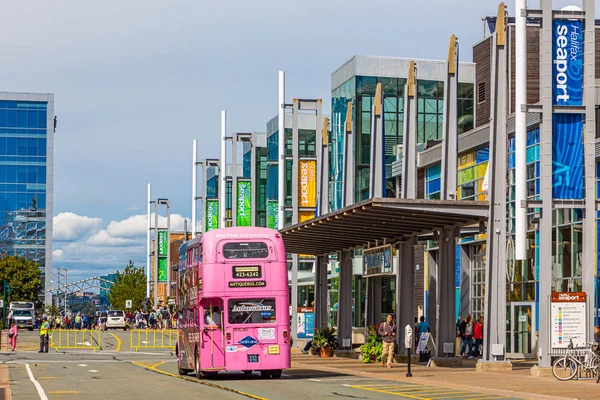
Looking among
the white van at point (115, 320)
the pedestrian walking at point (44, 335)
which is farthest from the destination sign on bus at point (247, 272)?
the white van at point (115, 320)

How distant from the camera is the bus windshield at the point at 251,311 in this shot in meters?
30.9

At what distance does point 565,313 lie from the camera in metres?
29.9

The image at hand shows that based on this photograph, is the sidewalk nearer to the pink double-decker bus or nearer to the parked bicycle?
the parked bicycle

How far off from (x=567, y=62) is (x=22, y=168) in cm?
13699

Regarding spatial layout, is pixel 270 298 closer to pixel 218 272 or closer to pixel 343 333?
pixel 218 272

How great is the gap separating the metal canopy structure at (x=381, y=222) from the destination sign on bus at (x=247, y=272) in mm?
3646

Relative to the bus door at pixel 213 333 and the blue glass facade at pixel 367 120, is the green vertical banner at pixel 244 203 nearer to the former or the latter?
the blue glass facade at pixel 367 120

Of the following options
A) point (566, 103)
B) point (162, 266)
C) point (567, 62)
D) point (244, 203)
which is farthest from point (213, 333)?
point (162, 266)

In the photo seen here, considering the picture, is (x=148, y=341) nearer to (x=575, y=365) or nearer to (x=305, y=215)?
(x=305, y=215)

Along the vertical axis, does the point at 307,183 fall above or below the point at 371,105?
below

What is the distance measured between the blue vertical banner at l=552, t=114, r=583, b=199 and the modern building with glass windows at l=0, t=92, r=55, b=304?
135 m

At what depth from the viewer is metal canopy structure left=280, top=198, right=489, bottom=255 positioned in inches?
1260

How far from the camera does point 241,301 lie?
30.8 meters

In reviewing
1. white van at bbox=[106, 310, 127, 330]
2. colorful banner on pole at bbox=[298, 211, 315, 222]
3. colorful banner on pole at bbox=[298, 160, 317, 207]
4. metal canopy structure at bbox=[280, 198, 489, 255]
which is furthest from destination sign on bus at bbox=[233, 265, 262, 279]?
white van at bbox=[106, 310, 127, 330]
